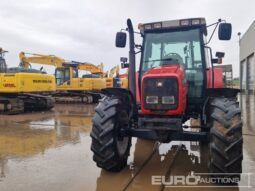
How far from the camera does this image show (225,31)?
518 cm

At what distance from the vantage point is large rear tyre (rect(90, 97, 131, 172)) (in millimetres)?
4430

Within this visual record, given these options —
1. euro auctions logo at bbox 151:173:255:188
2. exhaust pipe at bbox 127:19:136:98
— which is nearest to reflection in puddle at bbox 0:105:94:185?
exhaust pipe at bbox 127:19:136:98

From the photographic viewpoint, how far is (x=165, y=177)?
446 centimetres

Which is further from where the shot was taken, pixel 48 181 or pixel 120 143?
pixel 120 143

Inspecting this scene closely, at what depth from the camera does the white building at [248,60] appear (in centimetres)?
2607

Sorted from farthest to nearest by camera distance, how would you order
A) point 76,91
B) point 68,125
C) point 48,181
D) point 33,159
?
point 76,91 < point 68,125 < point 33,159 < point 48,181

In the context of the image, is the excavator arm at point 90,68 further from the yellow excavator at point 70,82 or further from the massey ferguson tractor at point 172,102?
the massey ferguson tractor at point 172,102

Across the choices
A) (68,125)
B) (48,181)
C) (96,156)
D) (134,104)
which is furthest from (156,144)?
(68,125)

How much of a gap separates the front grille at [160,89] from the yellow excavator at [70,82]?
13.6 metres

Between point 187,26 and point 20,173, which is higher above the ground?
point 187,26

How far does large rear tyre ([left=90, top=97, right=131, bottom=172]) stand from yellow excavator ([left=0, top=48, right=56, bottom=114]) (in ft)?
30.2

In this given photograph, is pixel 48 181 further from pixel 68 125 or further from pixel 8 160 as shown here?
pixel 68 125

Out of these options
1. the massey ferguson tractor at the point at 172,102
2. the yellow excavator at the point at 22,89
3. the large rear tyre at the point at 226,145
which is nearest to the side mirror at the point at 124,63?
the massey ferguson tractor at the point at 172,102

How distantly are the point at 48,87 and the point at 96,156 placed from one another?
10763 mm
